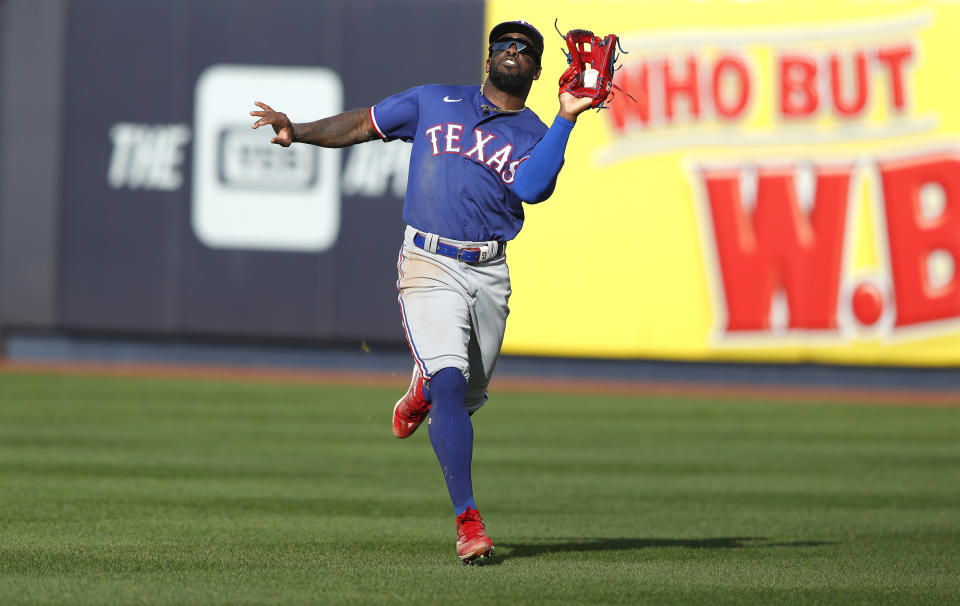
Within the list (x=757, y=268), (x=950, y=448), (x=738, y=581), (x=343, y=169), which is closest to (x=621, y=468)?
(x=950, y=448)

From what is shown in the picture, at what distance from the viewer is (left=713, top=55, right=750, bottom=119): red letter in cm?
1792

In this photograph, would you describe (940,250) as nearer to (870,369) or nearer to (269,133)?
(870,369)

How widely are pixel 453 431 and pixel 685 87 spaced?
12534 mm

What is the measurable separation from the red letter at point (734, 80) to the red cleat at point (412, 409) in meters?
12.0

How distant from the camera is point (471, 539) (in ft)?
19.6

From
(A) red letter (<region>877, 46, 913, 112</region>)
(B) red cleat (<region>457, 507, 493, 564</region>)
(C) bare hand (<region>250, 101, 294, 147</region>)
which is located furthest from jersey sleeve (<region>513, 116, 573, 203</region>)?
(A) red letter (<region>877, 46, 913, 112</region>)

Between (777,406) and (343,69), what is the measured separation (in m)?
6.80

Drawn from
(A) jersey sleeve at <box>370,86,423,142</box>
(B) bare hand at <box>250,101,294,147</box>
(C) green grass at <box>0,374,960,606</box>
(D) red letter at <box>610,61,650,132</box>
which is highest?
(D) red letter at <box>610,61,650,132</box>

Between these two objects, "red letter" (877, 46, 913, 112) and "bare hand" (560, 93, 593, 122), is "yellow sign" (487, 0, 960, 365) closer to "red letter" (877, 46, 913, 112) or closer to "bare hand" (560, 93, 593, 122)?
"red letter" (877, 46, 913, 112)

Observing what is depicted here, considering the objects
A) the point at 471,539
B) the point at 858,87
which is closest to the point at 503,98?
the point at 471,539

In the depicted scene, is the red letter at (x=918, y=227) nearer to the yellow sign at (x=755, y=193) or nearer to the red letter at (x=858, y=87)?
the yellow sign at (x=755, y=193)

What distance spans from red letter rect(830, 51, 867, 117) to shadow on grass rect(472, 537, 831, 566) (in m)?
11.5

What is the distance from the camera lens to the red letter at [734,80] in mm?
17922

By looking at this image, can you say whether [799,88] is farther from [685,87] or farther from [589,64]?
[589,64]
